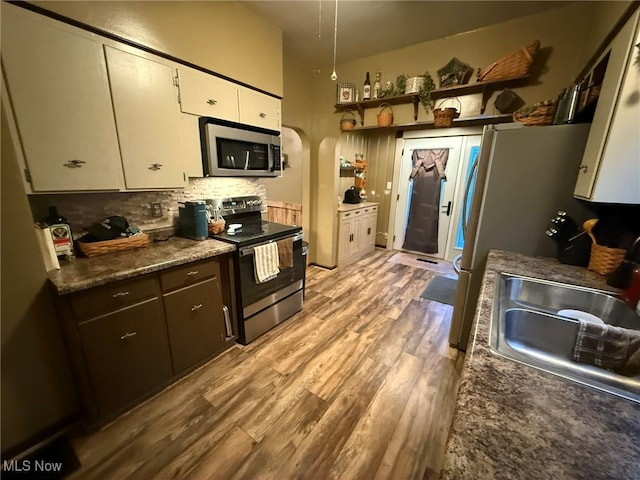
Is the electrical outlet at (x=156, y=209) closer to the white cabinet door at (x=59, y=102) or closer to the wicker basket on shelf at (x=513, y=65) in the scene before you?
the white cabinet door at (x=59, y=102)

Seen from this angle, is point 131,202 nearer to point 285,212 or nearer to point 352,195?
point 285,212

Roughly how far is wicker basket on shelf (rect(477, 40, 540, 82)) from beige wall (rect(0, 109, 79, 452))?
11.4 feet

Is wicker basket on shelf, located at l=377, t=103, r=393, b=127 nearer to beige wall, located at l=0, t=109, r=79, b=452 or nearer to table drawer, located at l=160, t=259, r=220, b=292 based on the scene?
table drawer, located at l=160, t=259, r=220, b=292

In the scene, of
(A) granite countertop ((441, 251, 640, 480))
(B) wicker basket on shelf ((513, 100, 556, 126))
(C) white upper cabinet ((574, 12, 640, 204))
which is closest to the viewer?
(A) granite countertop ((441, 251, 640, 480))

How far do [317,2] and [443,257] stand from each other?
4.10m

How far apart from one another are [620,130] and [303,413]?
225 cm

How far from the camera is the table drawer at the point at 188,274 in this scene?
1.65m

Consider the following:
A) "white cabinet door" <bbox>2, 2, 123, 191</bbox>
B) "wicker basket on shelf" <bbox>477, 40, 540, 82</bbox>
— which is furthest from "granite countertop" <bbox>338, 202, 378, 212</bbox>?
"white cabinet door" <bbox>2, 2, 123, 191</bbox>

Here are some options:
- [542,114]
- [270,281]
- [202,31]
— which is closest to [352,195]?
[270,281]

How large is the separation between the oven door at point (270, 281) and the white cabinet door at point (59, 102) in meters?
1.04

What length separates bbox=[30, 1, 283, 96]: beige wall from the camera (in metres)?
1.48

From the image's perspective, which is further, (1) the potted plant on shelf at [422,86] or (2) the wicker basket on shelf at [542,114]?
(1) the potted plant on shelf at [422,86]

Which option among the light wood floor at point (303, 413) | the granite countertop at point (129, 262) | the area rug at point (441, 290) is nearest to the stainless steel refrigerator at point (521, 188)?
the light wood floor at point (303, 413)

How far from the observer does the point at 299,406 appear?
169 centimetres
